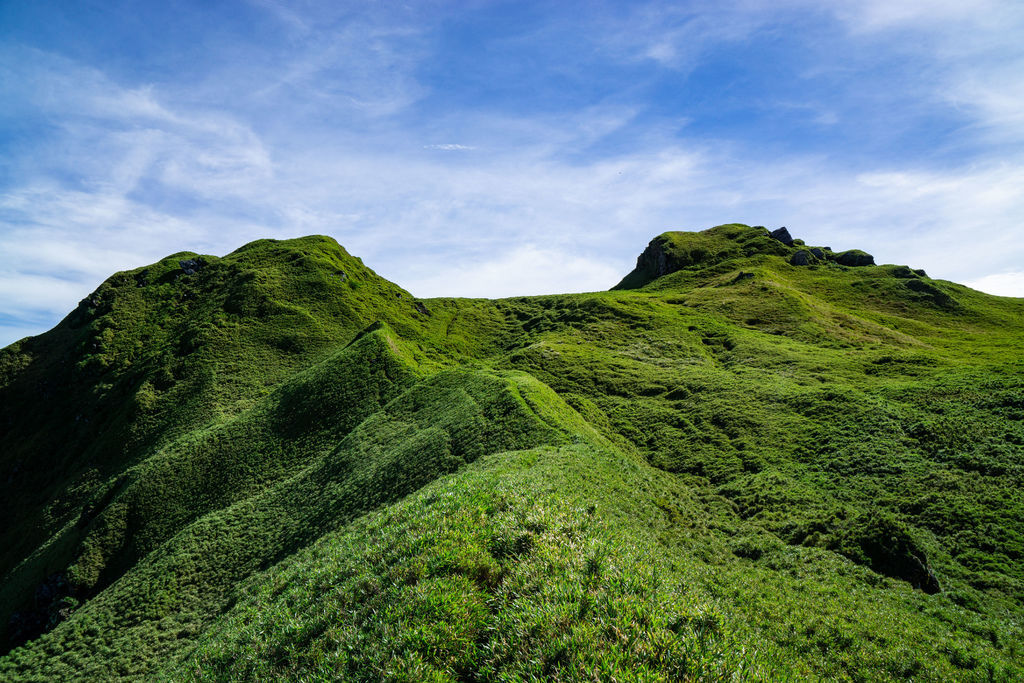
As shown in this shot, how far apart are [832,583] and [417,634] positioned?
1015 inches

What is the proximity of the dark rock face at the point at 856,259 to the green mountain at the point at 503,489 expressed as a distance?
39.3 metres

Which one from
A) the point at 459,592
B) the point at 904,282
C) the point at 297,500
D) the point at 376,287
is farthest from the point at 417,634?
the point at 904,282

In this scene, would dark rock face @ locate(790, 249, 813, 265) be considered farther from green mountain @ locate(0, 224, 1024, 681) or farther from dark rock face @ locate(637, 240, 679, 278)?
green mountain @ locate(0, 224, 1024, 681)

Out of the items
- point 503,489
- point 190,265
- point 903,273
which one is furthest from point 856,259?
point 190,265

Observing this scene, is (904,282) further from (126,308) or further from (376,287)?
(126,308)

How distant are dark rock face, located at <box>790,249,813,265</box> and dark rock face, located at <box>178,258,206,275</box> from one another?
171342mm

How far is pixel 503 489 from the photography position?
18.7 m

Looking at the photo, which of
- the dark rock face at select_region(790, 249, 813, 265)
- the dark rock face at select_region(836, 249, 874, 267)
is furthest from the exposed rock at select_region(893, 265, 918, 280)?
the dark rock face at select_region(790, 249, 813, 265)

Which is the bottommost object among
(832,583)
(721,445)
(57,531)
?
(57,531)

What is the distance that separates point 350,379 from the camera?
5991 cm

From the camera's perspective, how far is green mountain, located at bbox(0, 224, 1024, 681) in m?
11.8

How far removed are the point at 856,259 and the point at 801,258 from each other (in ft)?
67.3

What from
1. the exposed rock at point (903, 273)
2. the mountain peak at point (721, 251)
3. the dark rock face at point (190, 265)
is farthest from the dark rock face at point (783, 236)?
the dark rock face at point (190, 265)

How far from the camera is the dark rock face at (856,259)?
5413 inches
